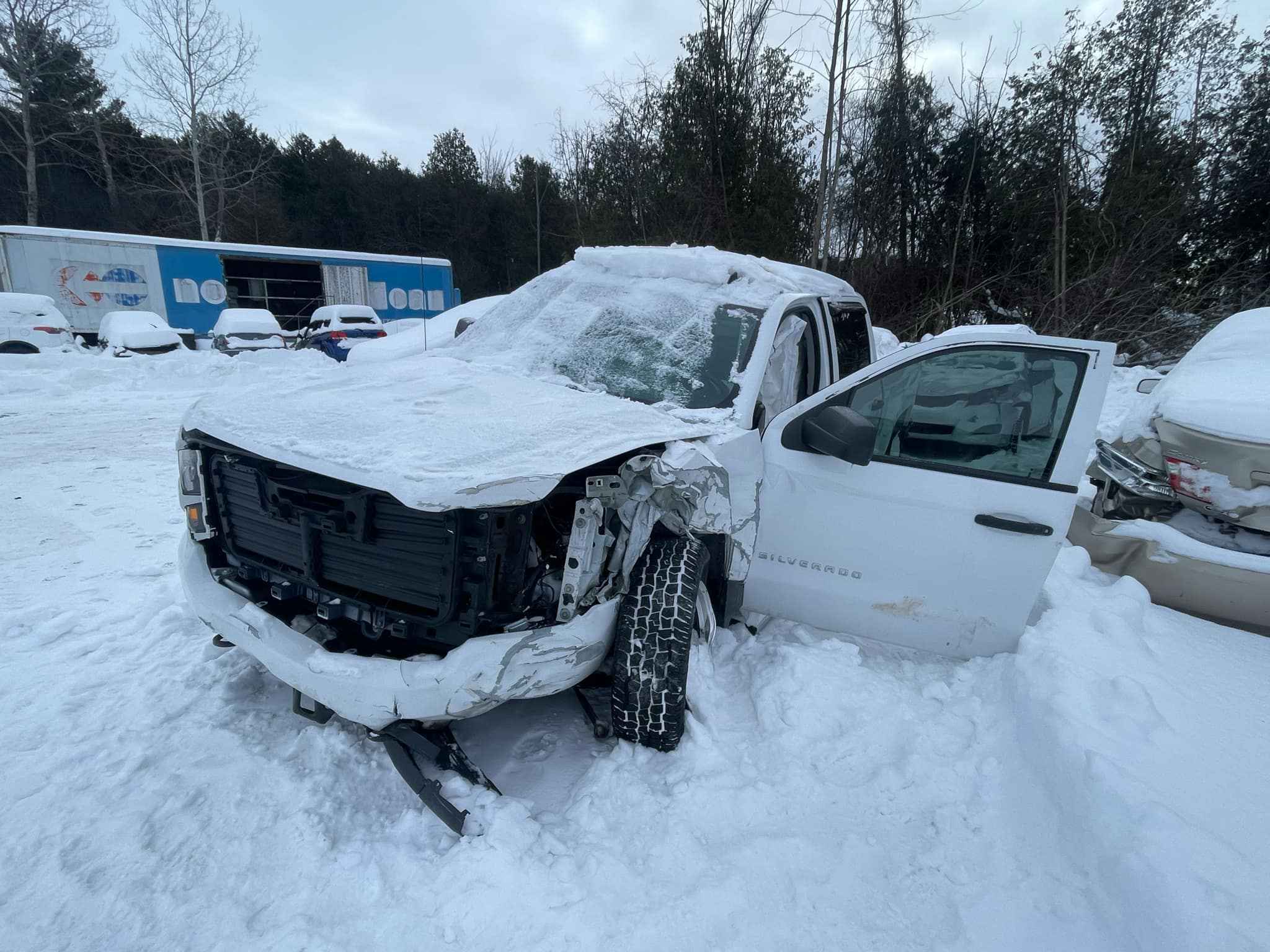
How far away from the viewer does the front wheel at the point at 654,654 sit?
91.5 inches

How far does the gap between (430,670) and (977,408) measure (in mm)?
2454

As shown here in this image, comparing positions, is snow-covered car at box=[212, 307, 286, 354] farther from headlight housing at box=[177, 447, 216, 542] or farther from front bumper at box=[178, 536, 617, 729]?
front bumper at box=[178, 536, 617, 729]

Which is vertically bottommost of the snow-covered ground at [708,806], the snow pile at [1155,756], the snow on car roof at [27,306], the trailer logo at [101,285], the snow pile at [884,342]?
the snow-covered ground at [708,806]

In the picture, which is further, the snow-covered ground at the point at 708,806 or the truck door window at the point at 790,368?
A: the truck door window at the point at 790,368

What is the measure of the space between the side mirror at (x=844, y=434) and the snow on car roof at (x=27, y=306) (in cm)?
1494

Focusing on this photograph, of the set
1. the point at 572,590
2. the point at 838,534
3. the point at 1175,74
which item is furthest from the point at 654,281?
the point at 1175,74

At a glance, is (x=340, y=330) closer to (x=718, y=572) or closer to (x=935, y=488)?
(x=718, y=572)

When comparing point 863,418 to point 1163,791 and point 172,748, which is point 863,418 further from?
point 172,748

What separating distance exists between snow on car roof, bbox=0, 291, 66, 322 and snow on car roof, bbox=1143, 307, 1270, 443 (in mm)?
16221

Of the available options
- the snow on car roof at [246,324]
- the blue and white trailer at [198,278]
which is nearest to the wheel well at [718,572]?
the blue and white trailer at [198,278]

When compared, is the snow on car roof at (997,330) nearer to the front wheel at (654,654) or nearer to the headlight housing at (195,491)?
the front wheel at (654,654)

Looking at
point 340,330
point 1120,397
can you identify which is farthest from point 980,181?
point 340,330

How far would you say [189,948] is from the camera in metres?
1.69

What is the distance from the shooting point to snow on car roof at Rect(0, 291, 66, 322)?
37.1 ft
